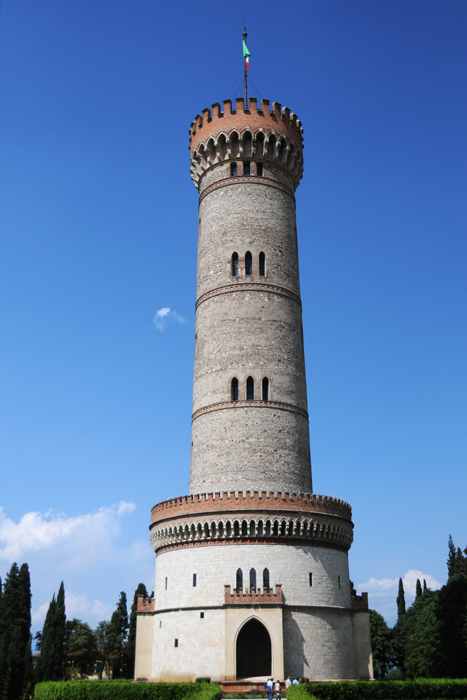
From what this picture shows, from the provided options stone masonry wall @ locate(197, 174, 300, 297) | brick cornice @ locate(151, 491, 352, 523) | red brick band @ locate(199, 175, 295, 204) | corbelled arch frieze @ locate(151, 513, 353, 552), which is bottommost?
corbelled arch frieze @ locate(151, 513, 353, 552)

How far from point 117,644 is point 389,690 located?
3384 cm

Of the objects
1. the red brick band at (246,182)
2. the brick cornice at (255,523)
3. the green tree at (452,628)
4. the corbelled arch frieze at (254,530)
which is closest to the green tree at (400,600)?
the green tree at (452,628)

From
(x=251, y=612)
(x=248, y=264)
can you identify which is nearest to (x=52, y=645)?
(x=251, y=612)

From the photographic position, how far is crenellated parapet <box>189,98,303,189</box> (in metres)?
34.2

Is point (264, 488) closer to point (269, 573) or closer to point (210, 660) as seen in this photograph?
→ point (269, 573)

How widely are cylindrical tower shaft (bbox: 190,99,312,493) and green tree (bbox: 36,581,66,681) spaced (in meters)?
20.3

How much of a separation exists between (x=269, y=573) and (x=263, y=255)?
14.9 meters

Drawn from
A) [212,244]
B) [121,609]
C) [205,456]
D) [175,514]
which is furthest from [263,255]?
[121,609]

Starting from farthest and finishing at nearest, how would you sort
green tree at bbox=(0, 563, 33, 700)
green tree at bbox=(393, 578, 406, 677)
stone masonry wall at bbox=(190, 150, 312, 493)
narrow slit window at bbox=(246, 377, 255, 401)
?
green tree at bbox=(393, 578, 406, 677) < green tree at bbox=(0, 563, 33, 700) < narrow slit window at bbox=(246, 377, 255, 401) < stone masonry wall at bbox=(190, 150, 312, 493)

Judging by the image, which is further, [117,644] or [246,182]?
[117,644]

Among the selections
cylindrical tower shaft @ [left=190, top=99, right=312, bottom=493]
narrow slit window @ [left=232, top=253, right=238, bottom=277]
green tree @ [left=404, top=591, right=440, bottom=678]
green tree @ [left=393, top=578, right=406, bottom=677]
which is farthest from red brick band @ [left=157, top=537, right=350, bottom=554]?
green tree @ [left=393, top=578, right=406, bottom=677]

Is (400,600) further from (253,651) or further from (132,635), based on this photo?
(253,651)

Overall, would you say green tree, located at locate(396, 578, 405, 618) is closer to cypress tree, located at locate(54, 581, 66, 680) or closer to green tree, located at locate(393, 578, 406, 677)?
green tree, located at locate(393, 578, 406, 677)

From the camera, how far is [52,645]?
141 feet
